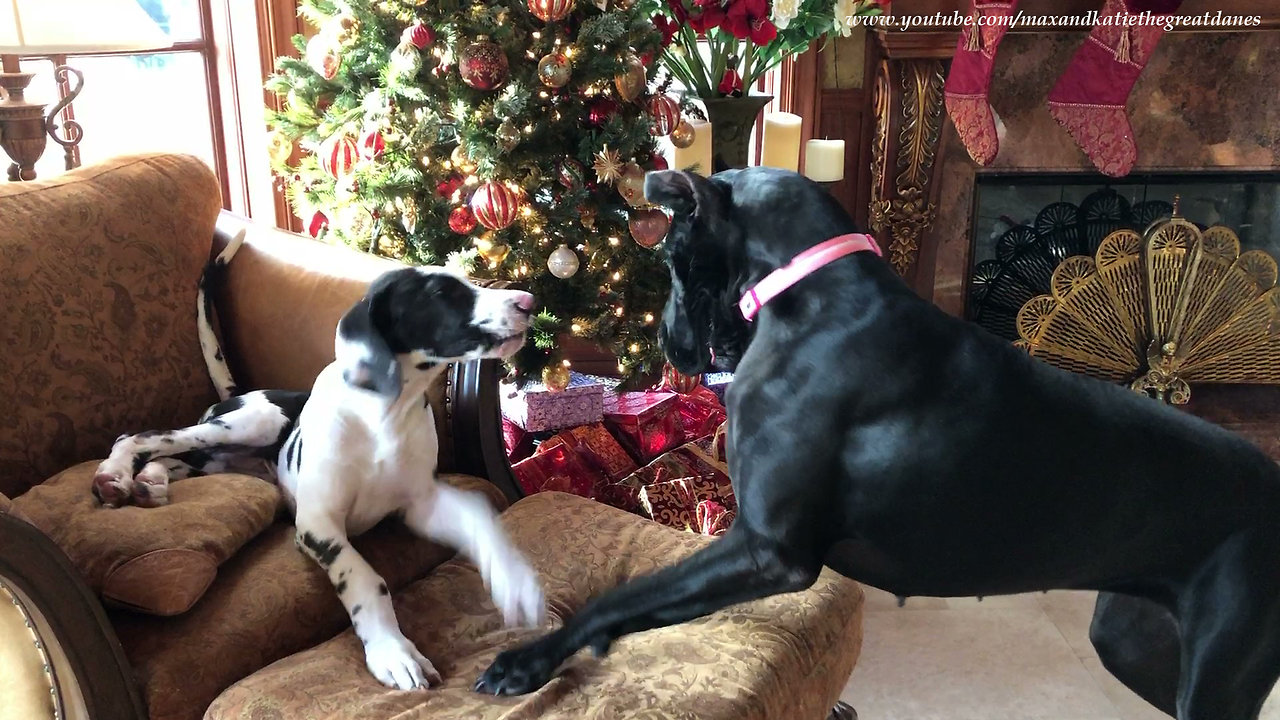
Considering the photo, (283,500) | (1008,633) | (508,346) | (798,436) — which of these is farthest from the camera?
(1008,633)

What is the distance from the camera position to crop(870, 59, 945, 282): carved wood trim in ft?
10.6

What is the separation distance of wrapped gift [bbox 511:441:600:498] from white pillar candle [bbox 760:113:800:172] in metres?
0.96

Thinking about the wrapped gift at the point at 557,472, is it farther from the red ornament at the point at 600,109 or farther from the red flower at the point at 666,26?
the red flower at the point at 666,26

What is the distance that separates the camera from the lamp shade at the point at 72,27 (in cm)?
157

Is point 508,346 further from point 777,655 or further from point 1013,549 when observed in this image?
point 1013,549

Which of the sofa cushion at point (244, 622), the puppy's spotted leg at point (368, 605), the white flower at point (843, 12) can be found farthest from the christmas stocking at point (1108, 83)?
the puppy's spotted leg at point (368, 605)

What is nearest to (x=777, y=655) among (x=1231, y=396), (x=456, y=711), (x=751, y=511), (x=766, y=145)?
(x=751, y=511)

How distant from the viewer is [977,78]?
310 centimetres

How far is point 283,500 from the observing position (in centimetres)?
168

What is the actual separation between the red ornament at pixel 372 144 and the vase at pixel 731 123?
2.90 feet

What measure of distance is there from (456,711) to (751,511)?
43 centimetres

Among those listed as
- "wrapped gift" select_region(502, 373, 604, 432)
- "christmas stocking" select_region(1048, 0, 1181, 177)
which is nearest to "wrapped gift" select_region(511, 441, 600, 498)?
"wrapped gift" select_region(502, 373, 604, 432)

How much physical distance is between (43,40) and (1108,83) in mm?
2890

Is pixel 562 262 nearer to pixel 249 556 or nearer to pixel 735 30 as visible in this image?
pixel 735 30
